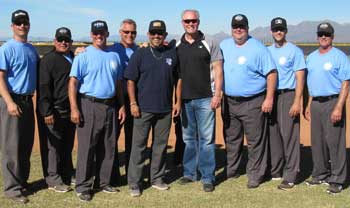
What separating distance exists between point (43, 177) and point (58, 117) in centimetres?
124

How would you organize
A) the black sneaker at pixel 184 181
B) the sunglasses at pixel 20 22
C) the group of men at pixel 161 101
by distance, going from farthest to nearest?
1. the black sneaker at pixel 184 181
2. the group of men at pixel 161 101
3. the sunglasses at pixel 20 22

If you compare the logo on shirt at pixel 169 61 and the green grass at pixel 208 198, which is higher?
the logo on shirt at pixel 169 61

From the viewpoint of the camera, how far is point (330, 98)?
6.00 metres

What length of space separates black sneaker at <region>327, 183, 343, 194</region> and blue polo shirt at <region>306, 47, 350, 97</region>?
3.89ft

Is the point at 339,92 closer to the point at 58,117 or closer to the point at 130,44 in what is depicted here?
the point at 130,44

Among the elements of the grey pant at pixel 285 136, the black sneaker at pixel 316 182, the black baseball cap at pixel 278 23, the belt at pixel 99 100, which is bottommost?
the black sneaker at pixel 316 182

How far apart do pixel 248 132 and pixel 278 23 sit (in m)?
1.52

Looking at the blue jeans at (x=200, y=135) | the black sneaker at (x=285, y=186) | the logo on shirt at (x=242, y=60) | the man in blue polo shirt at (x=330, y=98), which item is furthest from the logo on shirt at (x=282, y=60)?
the black sneaker at (x=285, y=186)

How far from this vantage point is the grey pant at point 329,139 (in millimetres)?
6004

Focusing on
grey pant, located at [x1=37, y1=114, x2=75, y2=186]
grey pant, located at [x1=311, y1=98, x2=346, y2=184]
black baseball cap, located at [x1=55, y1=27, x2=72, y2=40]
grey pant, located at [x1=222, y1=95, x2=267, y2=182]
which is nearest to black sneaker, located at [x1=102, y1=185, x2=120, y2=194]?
grey pant, located at [x1=37, y1=114, x2=75, y2=186]

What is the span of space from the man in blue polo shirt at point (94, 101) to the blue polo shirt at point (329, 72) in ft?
8.30

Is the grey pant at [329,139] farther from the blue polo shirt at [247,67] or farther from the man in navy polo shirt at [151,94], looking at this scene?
the man in navy polo shirt at [151,94]

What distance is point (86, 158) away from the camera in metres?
5.78

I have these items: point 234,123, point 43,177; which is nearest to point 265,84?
point 234,123
